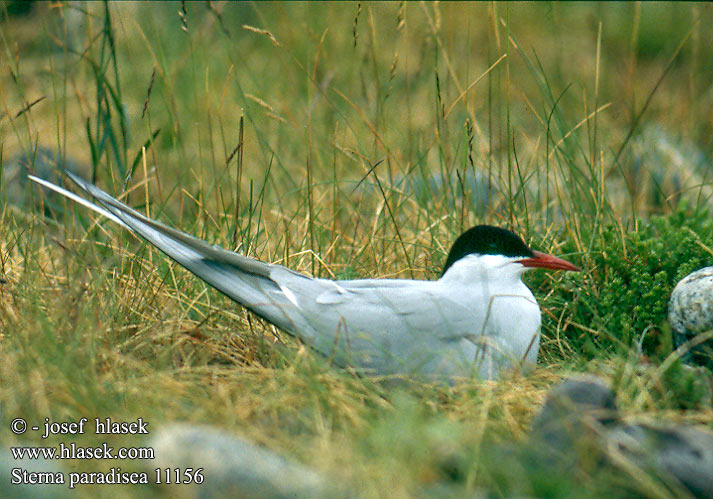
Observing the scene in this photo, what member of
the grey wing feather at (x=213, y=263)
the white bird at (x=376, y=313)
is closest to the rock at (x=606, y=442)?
the white bird at (x=376, y=313)

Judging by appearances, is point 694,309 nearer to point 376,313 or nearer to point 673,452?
point 673,452

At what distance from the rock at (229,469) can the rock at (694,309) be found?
127cm

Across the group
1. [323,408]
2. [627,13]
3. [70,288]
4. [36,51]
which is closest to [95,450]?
[323,408]

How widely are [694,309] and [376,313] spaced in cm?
90

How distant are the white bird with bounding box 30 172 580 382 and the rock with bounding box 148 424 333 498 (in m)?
0.62

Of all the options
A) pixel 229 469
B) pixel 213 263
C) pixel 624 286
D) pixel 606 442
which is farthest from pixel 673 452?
pixel 213 263

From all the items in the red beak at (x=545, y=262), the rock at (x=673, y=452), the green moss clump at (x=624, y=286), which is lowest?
the green moss clump at (x=624, y=286)

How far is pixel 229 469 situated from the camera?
4.67 feet

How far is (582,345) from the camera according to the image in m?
2.49

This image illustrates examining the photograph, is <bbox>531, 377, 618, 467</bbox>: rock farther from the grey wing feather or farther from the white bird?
the grey wing feather

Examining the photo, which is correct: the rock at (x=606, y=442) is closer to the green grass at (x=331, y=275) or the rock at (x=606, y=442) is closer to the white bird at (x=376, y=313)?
the green grass at (x=331, y=275)

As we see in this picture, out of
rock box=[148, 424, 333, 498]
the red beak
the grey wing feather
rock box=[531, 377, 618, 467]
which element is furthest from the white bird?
rock box=[148, 424, 333, 498]

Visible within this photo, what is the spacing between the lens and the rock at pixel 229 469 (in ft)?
4.63

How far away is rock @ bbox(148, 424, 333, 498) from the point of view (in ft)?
4.63
